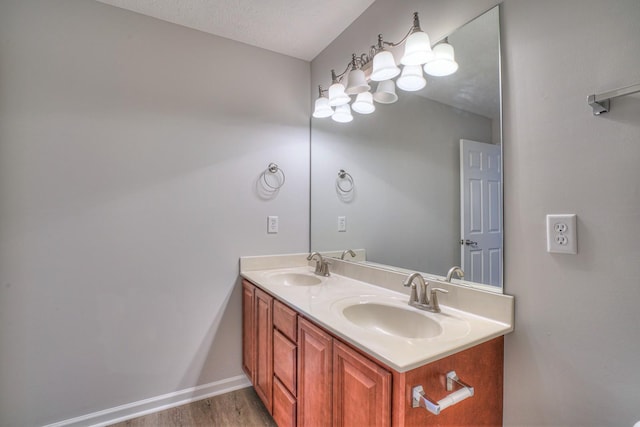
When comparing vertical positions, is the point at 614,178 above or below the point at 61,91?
below

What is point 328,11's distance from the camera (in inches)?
69.6

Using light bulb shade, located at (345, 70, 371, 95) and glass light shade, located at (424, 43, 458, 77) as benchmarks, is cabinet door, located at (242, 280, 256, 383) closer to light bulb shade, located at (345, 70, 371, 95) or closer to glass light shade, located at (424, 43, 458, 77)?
light bulb shade, located at (345, 70, 371, 95)

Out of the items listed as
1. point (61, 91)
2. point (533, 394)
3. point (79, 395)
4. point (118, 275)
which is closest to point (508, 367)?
point (533, 394)

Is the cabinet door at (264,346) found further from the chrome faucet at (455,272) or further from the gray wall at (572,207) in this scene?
the gray wall at (572,207)

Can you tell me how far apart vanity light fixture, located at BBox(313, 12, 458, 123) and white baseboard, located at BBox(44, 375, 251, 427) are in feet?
6.13

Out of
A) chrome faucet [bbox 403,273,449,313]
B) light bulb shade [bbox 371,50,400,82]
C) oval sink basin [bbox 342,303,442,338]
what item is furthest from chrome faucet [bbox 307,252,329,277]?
light bulb shade [bbox 371,50,400,82]

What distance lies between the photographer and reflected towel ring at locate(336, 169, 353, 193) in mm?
2012

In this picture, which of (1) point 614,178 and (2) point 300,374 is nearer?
(1) point 614,178

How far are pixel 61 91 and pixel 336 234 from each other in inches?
68.0

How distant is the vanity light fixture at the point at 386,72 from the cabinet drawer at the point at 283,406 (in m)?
1.55

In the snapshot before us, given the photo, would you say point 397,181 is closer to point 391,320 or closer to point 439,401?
point 391,320

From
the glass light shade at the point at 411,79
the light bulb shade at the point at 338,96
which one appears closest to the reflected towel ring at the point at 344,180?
the light bulb shade at the point at 338,96

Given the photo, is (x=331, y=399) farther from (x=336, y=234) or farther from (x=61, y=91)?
(x=61, y=91)

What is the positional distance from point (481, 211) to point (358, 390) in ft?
2.67
